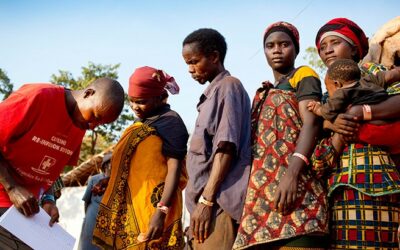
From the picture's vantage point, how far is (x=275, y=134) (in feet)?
8.52

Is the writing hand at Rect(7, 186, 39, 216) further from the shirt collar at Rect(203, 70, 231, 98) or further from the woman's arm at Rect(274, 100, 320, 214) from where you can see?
the woman's arm at Rect(274, 100, 320, 214)

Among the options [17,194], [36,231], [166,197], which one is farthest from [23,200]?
[166,197]

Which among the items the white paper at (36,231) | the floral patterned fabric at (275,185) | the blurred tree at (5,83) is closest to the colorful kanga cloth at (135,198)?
the white paper at (36,231)

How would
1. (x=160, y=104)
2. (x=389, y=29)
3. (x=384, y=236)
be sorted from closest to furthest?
(x=384, y=236), (x=160, y=104), (x=389, y=29)

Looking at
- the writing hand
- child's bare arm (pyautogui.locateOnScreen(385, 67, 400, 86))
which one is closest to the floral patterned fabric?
child's bare arm (pyautogui.locateOnScreen(385, 67, 400, 86))

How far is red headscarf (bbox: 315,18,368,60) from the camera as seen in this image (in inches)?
113

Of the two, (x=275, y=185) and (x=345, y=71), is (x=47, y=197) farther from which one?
(x=345, y=71)

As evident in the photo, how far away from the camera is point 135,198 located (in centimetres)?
328

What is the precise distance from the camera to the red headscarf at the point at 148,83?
11.1 feet

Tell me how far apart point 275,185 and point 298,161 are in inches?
7.2

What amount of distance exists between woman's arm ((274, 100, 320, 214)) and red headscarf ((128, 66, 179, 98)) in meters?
1.24

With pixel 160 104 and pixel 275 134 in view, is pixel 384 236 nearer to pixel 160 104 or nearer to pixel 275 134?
pixel 275 134

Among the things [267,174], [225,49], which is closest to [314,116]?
[267,174]

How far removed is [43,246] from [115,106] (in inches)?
36.0
